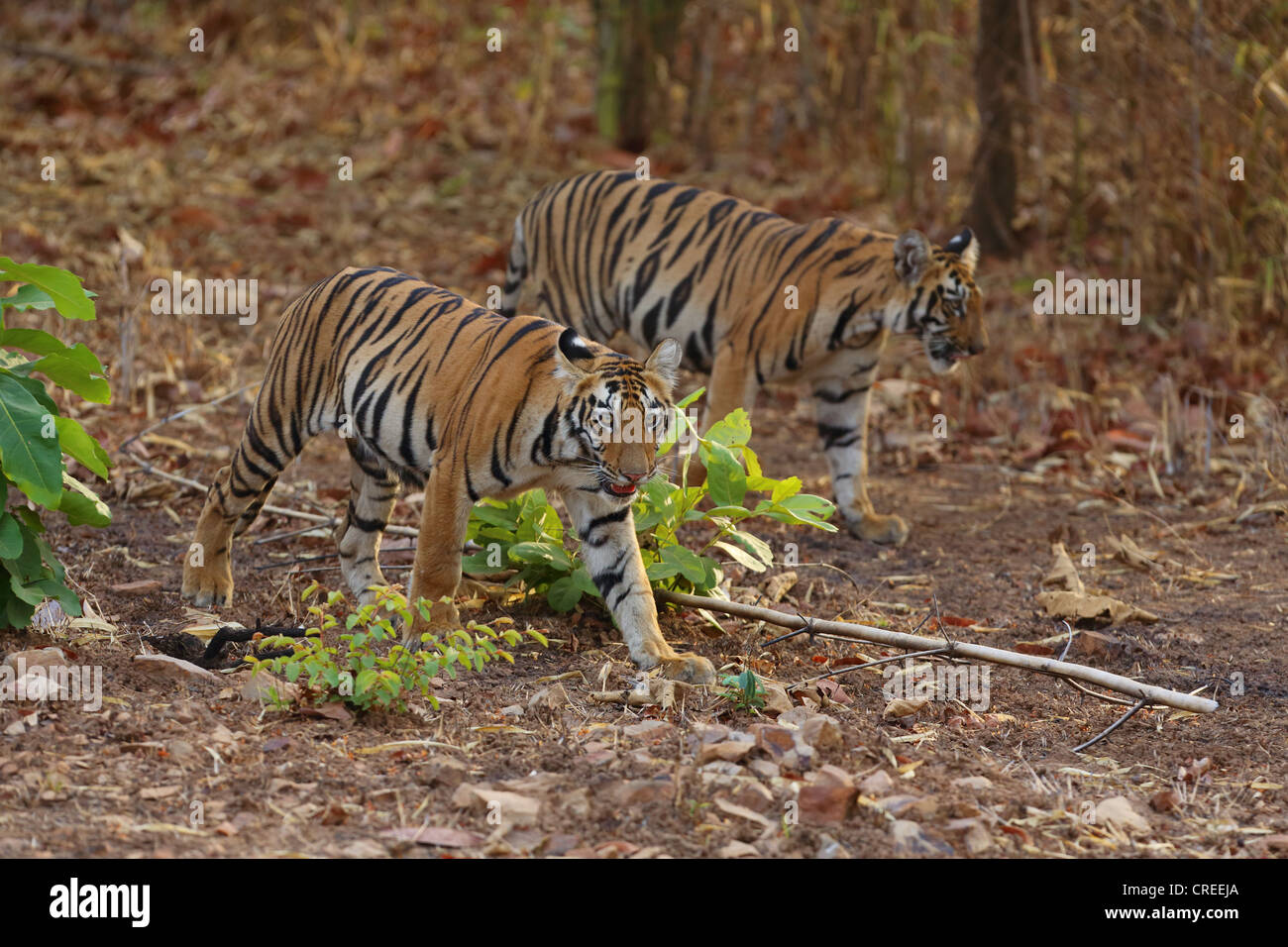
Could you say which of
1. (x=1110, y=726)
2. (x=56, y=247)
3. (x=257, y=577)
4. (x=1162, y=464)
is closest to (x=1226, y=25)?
(x=1162, y=464)

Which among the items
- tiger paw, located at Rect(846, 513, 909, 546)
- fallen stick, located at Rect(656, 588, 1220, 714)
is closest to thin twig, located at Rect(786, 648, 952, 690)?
fallen stick, located at Rect(656, 588, 1220, 714)

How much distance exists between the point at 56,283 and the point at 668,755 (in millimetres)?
2169

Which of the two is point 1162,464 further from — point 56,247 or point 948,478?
point 56,247

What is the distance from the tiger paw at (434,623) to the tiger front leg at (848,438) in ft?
8.54

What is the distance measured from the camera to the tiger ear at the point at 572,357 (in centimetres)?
437

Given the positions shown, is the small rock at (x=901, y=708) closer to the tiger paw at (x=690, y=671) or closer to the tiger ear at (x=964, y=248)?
the tiger paw at (x=690, y=671)

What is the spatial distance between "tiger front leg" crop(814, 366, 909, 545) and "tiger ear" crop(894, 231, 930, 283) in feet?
1.89

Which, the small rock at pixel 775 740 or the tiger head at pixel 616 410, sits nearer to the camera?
the small rock at pixel 775 740

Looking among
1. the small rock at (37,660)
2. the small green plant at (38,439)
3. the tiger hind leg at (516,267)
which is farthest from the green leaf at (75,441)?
the tiger hind leg at (516,267)

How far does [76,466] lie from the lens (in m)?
6.71

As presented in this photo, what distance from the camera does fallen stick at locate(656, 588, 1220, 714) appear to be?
4.19m
